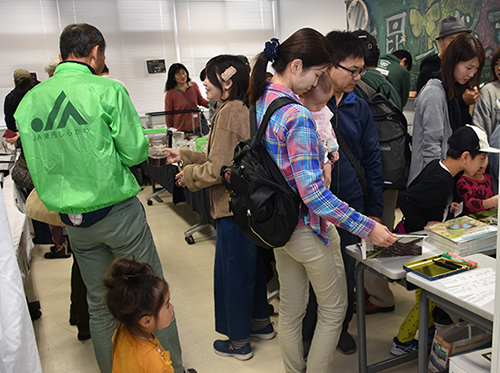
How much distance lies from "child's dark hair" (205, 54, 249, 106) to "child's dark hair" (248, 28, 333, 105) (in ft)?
1.72

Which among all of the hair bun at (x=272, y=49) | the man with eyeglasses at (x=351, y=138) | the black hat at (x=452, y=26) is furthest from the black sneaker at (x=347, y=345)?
the black hat at (x=452, y=26)

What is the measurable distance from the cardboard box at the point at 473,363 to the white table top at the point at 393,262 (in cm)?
32

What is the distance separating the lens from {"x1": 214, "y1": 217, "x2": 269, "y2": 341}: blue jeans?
2.26 meters

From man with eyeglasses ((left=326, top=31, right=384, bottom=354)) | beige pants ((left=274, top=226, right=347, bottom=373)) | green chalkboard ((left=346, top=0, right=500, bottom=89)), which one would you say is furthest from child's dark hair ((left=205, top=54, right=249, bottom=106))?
green chalkboard ((left=346, top=0, right=500, bottom=89))

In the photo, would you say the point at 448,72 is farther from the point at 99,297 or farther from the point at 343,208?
the point at 99,297

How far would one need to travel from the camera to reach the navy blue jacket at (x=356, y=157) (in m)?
2.06

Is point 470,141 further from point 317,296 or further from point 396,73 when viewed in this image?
point 396,73

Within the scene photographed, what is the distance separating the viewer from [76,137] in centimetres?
176

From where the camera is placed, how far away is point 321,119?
1913 millimetres

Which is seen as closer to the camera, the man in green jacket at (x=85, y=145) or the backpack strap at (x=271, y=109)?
the backpack strap at (x=271, y=109)

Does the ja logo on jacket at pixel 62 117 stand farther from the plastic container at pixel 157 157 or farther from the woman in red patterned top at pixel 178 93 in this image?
the woman in red patterned top at pixel 178 93

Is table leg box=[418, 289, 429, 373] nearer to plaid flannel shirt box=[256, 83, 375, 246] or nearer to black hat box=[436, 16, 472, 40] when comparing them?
plaid flannel shirt box=[256, 83, 375, 246]

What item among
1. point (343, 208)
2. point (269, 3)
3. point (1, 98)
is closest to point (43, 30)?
point (1, 98)

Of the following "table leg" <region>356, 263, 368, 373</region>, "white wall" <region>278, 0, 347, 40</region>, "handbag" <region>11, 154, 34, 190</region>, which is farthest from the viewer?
"white wall" <region>278, 0, 347, 40</region>
